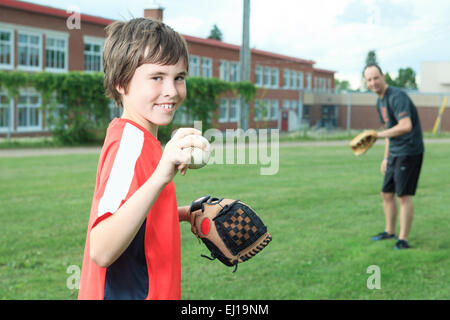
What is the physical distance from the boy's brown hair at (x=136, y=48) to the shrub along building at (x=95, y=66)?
1309cm

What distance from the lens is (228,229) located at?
2125mm

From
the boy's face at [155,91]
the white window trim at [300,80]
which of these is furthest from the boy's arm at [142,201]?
the white window trim at [300,80]

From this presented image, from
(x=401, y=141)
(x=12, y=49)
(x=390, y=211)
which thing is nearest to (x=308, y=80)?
(x=12, y=49)

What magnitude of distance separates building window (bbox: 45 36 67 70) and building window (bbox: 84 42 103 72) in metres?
1.25

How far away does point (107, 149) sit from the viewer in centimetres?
173

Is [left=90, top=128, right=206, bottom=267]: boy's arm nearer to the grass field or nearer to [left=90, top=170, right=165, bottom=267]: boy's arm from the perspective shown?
[left=90, top=170, right=165, bottom=267]: boy's arm

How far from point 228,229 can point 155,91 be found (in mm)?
683

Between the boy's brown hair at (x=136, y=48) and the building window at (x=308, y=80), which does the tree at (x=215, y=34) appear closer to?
the building window at (x=308, y=80)

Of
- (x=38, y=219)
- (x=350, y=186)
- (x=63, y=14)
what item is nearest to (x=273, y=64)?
(x=63, y=14)

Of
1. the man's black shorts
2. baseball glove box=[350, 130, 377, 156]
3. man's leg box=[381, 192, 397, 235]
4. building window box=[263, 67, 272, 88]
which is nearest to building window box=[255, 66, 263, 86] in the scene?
building window box=[263, 67, 272, 88]

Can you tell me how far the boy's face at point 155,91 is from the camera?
1.73 metres

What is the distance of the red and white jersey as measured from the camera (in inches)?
67.2

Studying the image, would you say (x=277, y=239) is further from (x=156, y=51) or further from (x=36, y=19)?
(x=36, y=19)
